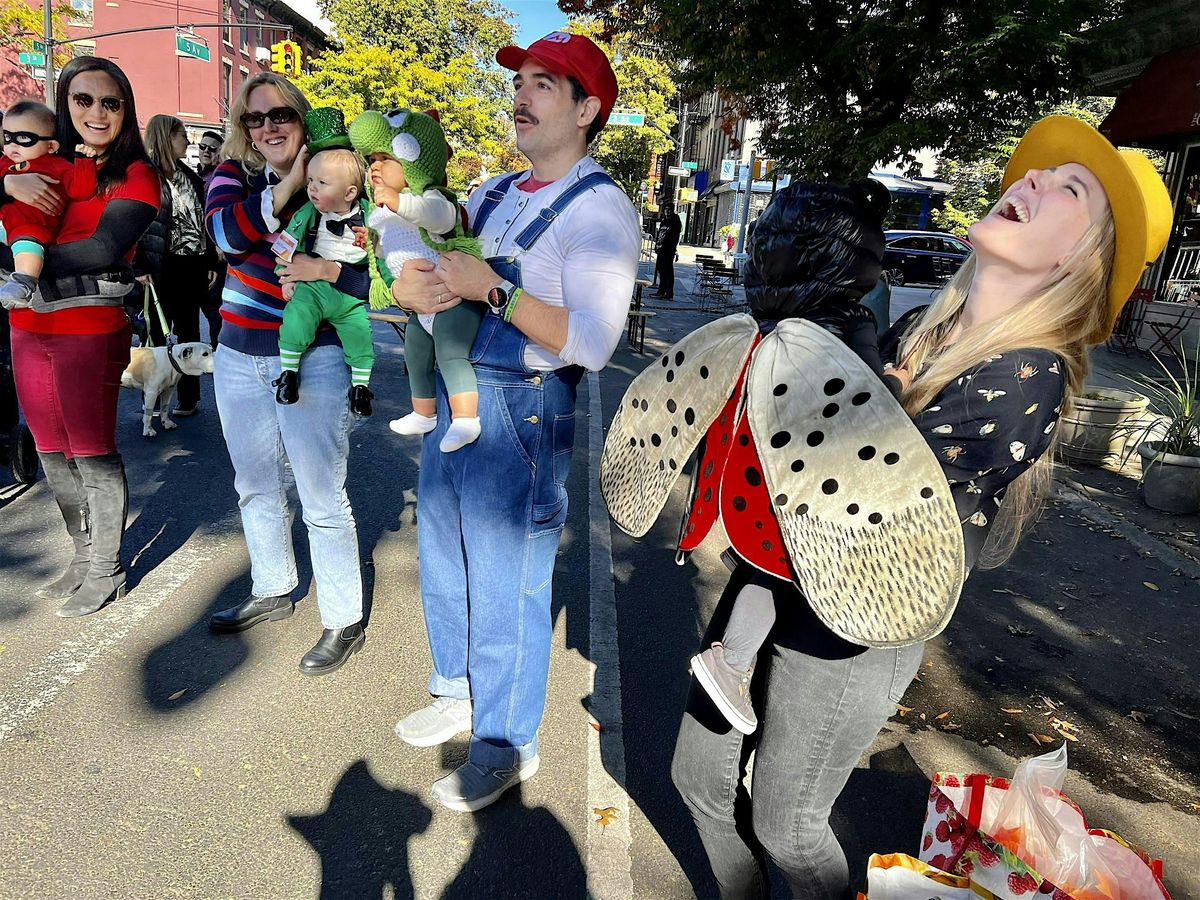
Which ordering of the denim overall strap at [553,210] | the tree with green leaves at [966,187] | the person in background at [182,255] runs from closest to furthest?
the denim overall strap at [553,210]
the person in background at [182,255]
the tree with green leaves at [966,187]

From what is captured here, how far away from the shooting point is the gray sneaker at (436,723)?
2865 millimetres

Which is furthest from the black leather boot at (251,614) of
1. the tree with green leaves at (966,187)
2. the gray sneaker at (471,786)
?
the tree with green leaves at (966,187)

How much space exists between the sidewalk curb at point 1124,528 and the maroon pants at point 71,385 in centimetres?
589

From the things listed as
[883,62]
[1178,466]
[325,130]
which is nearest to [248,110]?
[325,130]

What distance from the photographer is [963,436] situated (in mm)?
1463

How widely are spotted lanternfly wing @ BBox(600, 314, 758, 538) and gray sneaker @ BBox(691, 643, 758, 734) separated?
0.31 m

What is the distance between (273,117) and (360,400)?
1.04m

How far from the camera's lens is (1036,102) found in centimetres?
916

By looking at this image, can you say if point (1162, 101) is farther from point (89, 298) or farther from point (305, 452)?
point (89, 298)

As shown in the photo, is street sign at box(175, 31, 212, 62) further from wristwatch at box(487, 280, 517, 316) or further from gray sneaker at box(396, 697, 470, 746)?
wristwatch at box(487, 280, 517, 316)

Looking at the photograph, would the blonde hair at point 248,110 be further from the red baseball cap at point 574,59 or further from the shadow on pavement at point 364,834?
the shadow on pavement at point 364,834

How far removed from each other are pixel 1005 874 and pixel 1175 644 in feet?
10.1

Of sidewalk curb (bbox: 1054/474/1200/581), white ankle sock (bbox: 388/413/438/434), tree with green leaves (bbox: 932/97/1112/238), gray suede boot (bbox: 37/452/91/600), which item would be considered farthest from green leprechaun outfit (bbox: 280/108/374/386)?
tree with green leaves (bbox: 932/97/1112/238)

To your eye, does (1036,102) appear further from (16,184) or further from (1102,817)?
(16,184)
